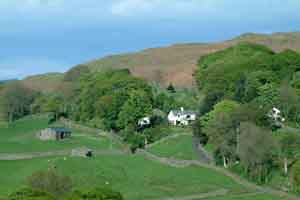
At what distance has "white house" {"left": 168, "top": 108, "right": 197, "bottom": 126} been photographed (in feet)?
382

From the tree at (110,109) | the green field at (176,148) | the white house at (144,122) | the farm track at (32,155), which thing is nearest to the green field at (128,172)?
the green field at (176,148)

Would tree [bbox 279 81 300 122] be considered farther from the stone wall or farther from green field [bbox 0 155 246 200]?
the stone wall

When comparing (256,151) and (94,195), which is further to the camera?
(256,151)

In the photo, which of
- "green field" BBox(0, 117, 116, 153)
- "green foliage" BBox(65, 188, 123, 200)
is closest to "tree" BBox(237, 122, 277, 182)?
"green foliage" BBox(65, 188, 123, 200)

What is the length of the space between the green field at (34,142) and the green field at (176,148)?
22.9 ft

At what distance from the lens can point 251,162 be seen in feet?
241

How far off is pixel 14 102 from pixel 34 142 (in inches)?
1535

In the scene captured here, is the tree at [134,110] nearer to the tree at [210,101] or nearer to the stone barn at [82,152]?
the tree at [210,101]

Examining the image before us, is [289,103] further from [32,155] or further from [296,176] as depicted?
[32,155]

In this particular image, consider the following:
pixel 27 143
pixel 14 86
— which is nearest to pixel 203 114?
pixel 27 143

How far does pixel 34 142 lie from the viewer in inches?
4119

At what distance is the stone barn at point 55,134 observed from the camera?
107 m

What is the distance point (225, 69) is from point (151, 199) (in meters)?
47.6

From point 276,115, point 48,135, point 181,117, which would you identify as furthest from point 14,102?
point 276,115
